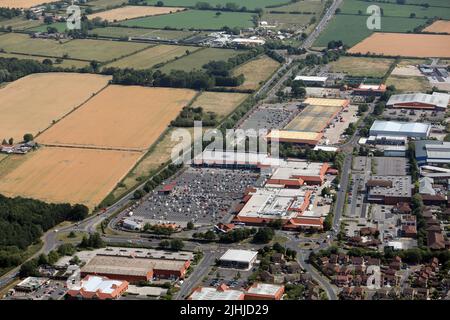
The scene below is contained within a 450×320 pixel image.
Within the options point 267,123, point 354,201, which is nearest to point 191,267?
point 354,201

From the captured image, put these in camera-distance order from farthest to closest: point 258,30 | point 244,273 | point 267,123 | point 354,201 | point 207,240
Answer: point 258,30 → point 267,123 → point 354,201 → point 207,240 → point 244,273

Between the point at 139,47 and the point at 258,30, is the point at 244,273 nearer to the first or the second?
the point at 139,47

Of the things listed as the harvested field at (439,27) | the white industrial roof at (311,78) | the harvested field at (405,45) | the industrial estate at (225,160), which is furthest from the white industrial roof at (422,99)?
the harvested field at (439,27)

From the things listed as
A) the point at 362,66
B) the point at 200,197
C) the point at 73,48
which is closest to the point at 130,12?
the point at 73,48

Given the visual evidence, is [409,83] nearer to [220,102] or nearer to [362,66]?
[362,66]

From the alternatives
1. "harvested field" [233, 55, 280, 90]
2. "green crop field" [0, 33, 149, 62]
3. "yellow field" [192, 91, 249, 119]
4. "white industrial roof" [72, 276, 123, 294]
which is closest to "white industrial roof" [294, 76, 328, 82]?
"harvested field" [233, 55, 280, 90]

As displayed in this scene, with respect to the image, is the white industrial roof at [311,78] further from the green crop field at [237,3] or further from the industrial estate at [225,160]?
the green crop field at [237,3]

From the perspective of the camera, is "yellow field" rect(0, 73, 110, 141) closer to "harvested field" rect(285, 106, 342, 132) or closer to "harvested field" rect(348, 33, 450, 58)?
"harvested field" rect(285, 106, 342, 132)
